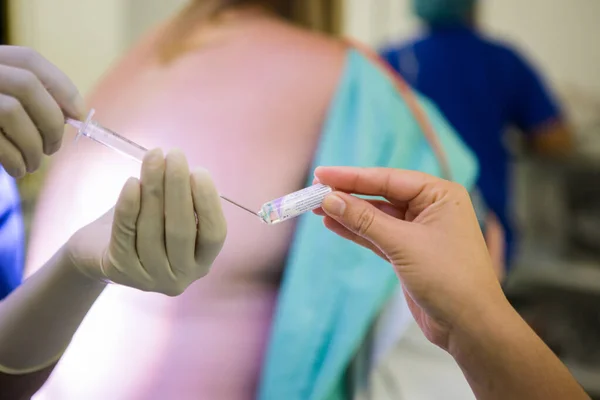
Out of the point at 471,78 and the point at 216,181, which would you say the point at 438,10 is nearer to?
the point at 471,78

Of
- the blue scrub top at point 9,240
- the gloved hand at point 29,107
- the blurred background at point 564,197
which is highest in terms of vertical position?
the gloved hand at point 29,107

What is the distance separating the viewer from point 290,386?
593mm

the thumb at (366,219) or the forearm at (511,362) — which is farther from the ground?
the thumb at (366,219)

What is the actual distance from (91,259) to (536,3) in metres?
1.35

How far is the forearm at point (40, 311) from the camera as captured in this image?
44cm

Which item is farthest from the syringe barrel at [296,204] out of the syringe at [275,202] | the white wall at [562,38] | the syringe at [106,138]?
the white wall at [562,38]

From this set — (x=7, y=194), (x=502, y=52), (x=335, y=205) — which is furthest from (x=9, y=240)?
(x=502, y=52)

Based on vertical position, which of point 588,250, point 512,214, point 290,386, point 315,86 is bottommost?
point 588,250

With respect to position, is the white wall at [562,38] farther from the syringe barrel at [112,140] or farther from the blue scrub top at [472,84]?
the syringe barrel at [112,140]

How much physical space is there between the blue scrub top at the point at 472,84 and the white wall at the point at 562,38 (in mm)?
246

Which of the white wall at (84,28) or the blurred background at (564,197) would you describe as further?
the blurred background at (564,197)

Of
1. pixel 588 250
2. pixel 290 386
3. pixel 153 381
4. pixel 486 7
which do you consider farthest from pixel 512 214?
pixel 153 381

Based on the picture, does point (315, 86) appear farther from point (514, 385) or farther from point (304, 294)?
point (514, 385)

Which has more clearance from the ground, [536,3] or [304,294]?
[536,3]
